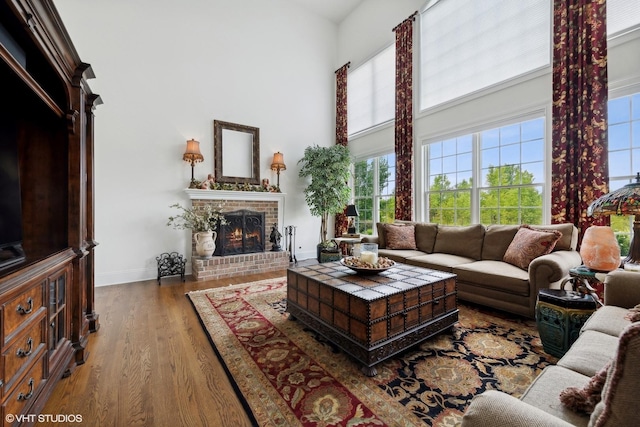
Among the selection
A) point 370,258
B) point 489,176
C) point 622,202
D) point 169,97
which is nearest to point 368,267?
point 370,258

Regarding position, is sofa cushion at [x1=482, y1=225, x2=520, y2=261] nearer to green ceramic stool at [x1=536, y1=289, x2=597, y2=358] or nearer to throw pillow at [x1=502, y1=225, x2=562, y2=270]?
throw pillow at [x1=502, y1=225, x2=562, y2=270]

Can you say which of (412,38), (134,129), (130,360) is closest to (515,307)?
(130,360)

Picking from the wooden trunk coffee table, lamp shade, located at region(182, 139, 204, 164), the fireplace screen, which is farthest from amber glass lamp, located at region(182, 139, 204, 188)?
the wooden trunk coffee table

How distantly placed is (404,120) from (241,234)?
138 inches

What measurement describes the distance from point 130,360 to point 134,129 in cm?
357

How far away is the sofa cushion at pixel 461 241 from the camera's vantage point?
3.53 m

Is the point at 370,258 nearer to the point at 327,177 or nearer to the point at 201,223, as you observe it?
the point at 201,223

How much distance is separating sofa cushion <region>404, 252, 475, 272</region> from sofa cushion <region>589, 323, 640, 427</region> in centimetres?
268

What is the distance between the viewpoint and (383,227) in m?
4.39

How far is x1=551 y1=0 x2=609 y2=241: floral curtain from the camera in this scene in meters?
2.83

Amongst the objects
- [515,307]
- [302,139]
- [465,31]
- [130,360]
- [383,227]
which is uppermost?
[465,31]

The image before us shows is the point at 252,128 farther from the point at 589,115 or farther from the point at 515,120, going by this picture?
the point at 589,115

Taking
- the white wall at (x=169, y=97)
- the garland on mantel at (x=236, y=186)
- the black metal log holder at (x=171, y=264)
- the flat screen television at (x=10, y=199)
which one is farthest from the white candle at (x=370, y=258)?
the white wall at (x=169, y=97)

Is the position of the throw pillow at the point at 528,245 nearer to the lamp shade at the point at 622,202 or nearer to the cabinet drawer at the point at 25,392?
the lamp shade at the point at 622,202
